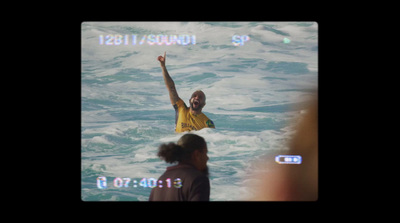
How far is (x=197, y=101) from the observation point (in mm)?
5652

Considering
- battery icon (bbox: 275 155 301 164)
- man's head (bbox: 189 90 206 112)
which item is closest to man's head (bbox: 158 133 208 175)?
man's head (bbox: 189 90 206 112)

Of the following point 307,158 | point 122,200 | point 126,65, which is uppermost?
point 126,65

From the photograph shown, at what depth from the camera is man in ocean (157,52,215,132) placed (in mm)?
5633

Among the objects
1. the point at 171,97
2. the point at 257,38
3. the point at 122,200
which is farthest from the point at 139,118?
the point at 257,38

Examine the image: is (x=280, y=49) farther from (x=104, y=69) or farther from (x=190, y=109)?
(x=104, y=69)

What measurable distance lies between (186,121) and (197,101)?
0.62 feet

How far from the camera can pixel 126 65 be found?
18.7ft

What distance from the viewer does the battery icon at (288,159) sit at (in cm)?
558

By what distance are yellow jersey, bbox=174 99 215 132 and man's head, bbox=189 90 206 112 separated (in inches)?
2.1

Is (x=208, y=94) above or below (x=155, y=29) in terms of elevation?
below

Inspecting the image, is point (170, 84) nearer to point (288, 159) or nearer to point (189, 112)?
point (189, 112)

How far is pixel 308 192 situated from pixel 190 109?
119 centimetres

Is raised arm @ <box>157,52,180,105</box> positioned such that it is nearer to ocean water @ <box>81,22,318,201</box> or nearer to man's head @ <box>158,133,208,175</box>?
ocean water @ <box>81,22,318,201</box>

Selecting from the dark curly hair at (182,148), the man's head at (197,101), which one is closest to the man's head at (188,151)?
the dark curly hair at (182,148)
